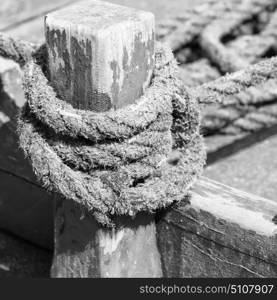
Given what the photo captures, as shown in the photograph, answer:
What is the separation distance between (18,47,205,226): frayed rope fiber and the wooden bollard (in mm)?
25

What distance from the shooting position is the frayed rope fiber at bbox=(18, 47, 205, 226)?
38.5 inches

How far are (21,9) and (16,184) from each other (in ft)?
3.41

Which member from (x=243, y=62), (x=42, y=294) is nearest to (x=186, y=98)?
(x=42, y=294)

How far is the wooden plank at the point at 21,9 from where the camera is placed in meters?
2.10

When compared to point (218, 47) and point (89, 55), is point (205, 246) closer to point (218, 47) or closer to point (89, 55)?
point (89, 55)

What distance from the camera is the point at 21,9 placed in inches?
90.0

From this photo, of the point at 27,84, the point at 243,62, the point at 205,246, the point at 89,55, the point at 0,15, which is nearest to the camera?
the point at 89,55

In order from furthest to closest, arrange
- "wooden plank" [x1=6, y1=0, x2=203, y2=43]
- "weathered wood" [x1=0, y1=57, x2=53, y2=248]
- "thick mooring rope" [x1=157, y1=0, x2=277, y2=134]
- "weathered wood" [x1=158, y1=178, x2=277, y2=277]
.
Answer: "wooden plank" [x1=6, y1=0, x2=203, y2=43], "thick mooring rope" [x1=157, y1=0, x2=277, y2=134], "weathered wood" [x1=0, y1=57, x2=53, y2=248], "weathered wood" [x1=158, y1=178, x2=277, y2=277]

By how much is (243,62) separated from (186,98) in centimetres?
74

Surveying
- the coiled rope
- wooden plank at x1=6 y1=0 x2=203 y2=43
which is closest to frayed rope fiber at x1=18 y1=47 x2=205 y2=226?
the coiled rope

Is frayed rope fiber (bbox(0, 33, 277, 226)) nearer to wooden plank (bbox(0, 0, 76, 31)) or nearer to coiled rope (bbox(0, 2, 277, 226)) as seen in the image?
coiled rope (bbox(0, 2, 277, 226))

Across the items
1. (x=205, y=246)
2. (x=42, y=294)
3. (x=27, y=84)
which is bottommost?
(x=42, y=294)

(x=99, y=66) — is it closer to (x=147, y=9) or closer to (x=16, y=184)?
(x=16, y=184)

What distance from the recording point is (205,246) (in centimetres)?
114
